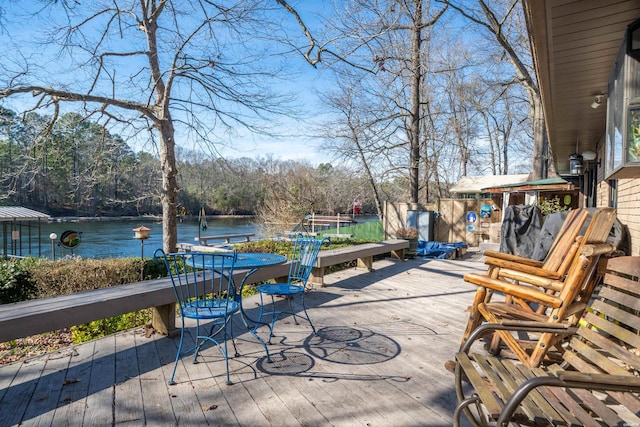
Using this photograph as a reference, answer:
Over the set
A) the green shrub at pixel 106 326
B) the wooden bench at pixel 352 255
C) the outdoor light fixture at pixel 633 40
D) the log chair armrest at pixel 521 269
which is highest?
the outdoor light fixture at pixel 633 40

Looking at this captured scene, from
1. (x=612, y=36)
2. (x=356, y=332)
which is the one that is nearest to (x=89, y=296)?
(x=356, y=332)

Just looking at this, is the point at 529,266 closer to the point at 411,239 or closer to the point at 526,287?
the point at 526,287

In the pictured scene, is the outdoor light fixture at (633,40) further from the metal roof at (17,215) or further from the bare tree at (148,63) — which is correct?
the metal roof at (17,215)

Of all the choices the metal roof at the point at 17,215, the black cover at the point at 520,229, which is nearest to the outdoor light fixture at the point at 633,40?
the black cover at the point at 520,229

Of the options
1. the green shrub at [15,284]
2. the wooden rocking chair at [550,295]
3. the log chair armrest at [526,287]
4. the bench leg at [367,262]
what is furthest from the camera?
the green shrub at [15,284]

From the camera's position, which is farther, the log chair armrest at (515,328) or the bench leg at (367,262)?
the bench leg at (367,262)

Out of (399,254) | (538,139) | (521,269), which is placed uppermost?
(538,139)

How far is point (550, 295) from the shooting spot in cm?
243

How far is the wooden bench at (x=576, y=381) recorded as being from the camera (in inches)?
46.0

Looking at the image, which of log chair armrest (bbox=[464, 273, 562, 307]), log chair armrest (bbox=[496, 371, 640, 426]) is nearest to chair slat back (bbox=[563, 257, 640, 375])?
log chair armrest (bbox=[464, 273, 562, 307])

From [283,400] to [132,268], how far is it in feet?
20.4

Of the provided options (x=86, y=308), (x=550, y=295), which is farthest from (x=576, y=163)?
(x=86, y=308)

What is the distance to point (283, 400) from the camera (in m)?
2.16

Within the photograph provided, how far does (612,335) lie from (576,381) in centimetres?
80
